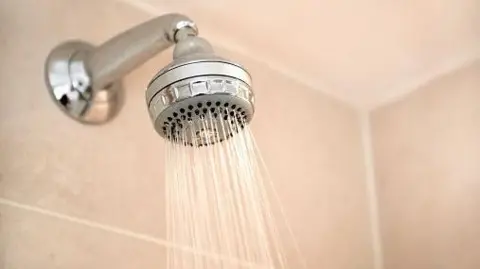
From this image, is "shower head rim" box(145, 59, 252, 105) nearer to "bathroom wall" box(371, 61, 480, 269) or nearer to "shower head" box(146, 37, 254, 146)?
"shower head" box(146, 37, 254, 146)

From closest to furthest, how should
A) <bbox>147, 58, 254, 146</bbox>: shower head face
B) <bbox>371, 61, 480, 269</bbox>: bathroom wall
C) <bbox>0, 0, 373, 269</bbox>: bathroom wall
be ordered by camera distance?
<bbox>147, 58, 254, 146</bbox>: shower head face < <bbox>0, 0, 373, 269</bbox>: bathroom wall < <bbox>371, 61, 480, 269</bbox>: bathroom wall

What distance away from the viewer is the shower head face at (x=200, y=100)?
691mm

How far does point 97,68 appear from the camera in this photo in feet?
2.82

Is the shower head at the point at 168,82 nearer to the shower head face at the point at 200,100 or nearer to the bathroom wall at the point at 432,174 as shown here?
the shower head face at the point at 200,100

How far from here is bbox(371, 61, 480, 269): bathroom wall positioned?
107 centimetres

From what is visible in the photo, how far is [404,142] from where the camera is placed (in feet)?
3.87

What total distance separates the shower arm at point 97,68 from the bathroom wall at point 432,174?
0.47 metres

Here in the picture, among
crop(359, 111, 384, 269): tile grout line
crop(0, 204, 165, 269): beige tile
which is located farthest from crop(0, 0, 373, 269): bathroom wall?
crop(359, 111, 384, 269): tile grout line

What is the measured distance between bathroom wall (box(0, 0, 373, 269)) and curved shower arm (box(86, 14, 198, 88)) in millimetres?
58

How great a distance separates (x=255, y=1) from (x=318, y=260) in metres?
0.35

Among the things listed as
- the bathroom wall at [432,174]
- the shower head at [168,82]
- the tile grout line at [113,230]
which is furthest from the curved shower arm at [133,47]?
the bathroom wall at [432,174]

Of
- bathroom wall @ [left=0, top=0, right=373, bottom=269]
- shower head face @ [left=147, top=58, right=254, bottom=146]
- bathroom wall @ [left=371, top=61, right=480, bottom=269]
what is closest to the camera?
shower head face @ [left=147, top=58, right=254, bottom=146]

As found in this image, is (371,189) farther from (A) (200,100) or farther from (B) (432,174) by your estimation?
(A) (200,100)

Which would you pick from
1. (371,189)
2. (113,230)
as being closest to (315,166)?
(371,189)
